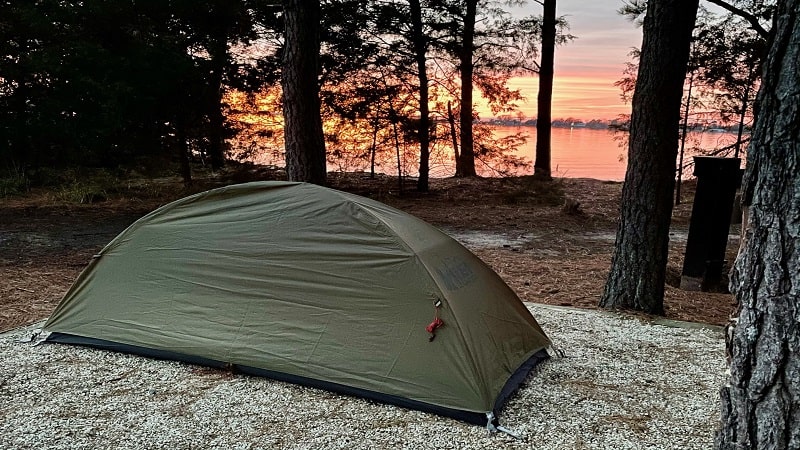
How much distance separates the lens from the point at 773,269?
76.0 inches

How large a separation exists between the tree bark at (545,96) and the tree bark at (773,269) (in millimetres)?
11197

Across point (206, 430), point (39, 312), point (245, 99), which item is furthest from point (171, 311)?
point (245, 99)

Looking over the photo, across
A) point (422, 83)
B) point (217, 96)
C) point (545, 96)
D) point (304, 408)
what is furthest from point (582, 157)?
point (304, 408)

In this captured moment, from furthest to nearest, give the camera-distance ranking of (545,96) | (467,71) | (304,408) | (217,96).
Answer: (545,96)
(467,71)
(217,96)
(304,408)

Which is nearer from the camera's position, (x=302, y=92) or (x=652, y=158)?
(x=652, y=158)

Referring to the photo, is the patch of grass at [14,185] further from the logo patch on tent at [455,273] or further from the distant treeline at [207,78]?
the logo patch on tent at [455,273]

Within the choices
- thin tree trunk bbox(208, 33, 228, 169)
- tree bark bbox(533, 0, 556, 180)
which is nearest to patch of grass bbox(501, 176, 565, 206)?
tree bark bbox(533, 0, 556, 180)

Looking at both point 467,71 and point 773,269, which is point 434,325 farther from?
point 467,71

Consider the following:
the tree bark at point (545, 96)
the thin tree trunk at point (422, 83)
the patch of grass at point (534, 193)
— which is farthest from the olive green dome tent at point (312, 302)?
the tree bark at point (545, 96)

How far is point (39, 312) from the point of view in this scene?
5.00 meters

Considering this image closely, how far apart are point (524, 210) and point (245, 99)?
5.29m

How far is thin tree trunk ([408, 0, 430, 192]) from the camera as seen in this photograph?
10672 mm

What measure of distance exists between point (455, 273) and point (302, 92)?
10.7 feet

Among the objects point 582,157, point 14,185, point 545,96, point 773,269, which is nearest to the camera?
point 773,269
